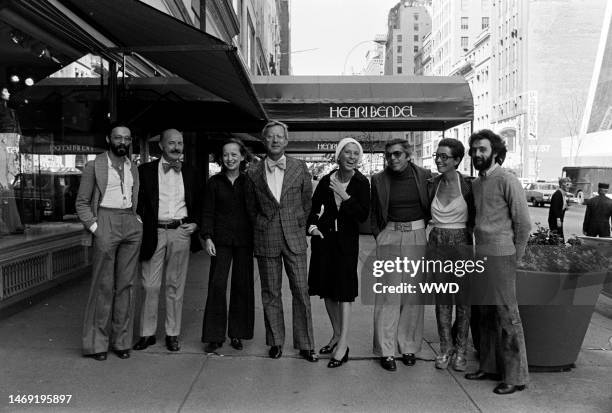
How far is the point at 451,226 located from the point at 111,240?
2.80 metres

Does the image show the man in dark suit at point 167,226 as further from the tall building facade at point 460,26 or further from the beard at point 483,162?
the tall building facade at point 460,26

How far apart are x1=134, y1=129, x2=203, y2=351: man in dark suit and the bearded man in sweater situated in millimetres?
2464

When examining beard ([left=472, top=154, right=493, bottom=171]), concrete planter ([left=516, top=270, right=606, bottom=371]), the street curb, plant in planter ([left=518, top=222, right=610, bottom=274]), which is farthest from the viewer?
the street curb

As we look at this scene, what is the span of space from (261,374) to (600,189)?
11289mm

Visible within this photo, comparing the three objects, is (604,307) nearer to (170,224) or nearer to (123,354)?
(170,224)

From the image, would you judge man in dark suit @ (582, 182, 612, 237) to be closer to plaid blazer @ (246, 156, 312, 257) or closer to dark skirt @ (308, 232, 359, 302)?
dark skirt @ (308, 232, 359, 302)

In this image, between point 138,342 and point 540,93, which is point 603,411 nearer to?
point 138,342

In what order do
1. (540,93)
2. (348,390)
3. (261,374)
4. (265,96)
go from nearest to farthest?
(348,390) → (261,374) → (265,96) → (540,93)

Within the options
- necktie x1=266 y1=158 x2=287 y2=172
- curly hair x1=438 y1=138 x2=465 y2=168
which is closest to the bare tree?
curly hair x1=438 y1=138 x2=465 y2=168

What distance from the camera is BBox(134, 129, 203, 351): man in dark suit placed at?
16.7 ft

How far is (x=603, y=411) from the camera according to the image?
13.0 ft

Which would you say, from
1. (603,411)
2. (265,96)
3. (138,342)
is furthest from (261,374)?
(265,96)

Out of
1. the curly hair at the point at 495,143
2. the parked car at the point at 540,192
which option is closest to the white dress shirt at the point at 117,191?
the curly hair at the point at 495,143

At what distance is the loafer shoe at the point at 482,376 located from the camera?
461cm
